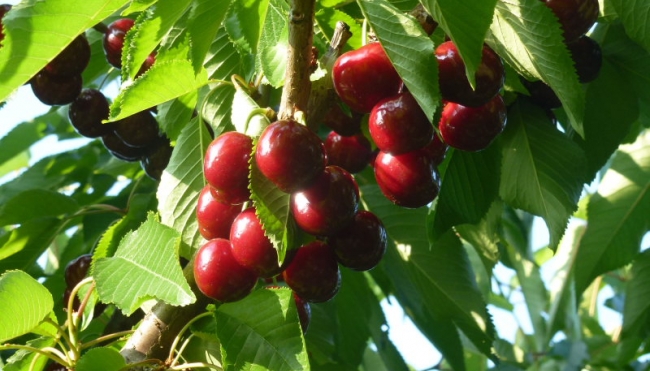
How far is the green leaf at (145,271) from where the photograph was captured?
45.2 inches

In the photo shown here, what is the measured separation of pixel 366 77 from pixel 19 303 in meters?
0.63

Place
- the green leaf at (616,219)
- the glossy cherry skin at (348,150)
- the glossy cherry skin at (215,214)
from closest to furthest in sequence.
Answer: the glossy cherry skin at (215,214) → the glossy cherry skin at (348,150) → the green leaf at (616,219)

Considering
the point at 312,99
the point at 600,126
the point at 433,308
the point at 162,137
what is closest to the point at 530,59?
the point at 312,99

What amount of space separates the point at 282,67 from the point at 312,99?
0.23 ft

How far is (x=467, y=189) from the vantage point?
149cm

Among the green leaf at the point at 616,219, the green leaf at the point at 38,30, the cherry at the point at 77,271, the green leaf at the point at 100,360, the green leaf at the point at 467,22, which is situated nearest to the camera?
the green leaf at the point at 467,22

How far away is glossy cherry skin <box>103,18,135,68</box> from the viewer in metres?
1.92

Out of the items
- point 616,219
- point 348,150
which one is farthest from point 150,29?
point 616,219

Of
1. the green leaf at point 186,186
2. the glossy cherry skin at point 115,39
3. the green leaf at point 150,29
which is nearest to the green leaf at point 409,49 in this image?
the green leaf at point 150,29

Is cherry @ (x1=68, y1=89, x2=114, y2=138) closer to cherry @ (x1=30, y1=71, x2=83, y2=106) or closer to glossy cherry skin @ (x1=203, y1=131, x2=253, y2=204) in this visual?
cherry @ (x1=30, y1=71, x2=83, y2=106)

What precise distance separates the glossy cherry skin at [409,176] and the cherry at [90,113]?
3.26 feet

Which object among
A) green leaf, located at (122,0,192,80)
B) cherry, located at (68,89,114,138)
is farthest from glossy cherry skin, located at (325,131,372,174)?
cherry, located at (68,89,114,138)

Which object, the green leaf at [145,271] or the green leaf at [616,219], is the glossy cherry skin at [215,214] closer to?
the green leaf at [145,271]

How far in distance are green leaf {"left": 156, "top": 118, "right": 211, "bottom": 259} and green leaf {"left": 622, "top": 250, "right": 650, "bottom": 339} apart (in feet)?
Result: 4.15
